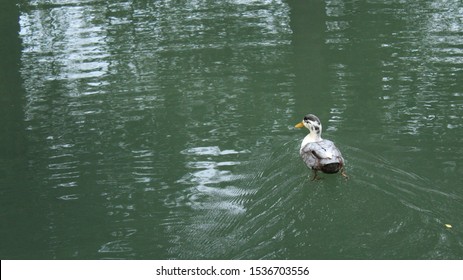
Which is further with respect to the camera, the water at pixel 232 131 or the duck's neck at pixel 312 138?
the duck's neck at pixel 312 138

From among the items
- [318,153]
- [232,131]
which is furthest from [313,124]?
[232,131]

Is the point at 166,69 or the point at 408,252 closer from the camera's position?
the point at 408,252

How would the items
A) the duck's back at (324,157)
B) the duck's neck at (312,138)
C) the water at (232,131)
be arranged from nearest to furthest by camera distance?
the water at (232,131), the duck's back at (324,157), the duck's neck at (312,138)

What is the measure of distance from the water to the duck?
149mm

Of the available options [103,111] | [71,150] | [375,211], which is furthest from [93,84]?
[375,211]

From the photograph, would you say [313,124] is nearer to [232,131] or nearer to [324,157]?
[324,157]

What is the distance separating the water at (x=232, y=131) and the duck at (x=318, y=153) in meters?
0.15

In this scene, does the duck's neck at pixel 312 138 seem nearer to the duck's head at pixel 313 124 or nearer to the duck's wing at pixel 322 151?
the duck's head at pixel 313 124

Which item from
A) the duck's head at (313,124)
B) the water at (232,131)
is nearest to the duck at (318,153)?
the duck's head at (313,124)

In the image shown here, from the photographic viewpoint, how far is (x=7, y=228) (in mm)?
7199

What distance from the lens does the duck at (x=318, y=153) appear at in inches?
301

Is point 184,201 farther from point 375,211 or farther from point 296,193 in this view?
point 375,211

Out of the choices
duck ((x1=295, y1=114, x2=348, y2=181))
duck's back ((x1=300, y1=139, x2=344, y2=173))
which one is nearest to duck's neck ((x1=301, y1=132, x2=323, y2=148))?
duck ((x1=295, y1=114, x2=348, y2=181))

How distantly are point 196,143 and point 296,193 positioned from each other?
78.1 inches
